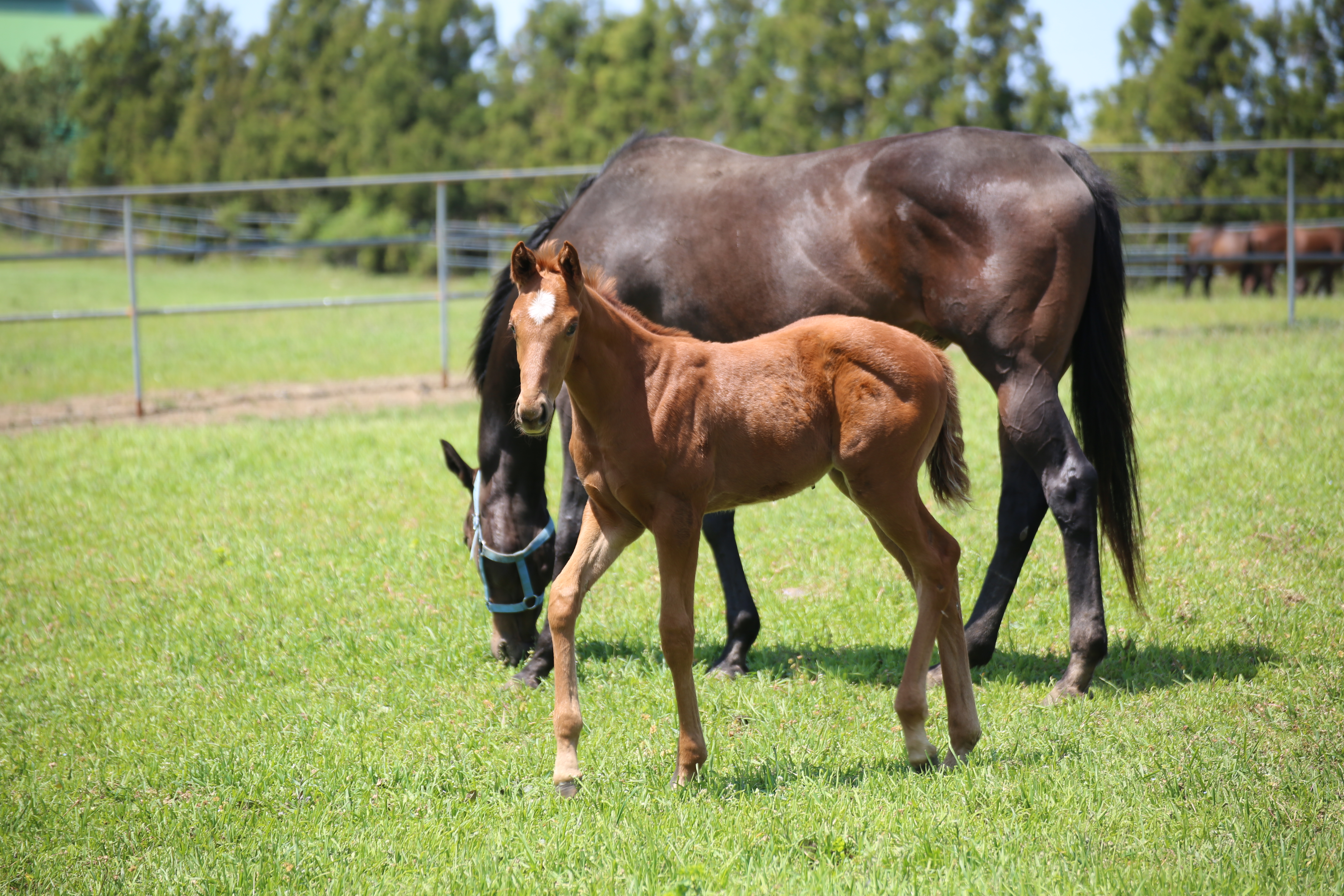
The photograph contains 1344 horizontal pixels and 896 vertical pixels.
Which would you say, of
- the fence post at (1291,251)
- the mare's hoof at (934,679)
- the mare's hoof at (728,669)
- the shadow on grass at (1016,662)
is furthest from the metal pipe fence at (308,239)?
the mare's hoof at (728,669)

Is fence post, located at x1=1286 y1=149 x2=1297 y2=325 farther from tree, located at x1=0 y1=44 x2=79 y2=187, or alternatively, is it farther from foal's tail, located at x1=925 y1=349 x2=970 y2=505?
tree, located at x1=0 y1=44 x2=79 y2=187

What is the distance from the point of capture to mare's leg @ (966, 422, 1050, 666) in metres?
4.45

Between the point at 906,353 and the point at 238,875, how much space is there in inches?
97.7

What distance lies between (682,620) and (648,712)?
102 centimetres

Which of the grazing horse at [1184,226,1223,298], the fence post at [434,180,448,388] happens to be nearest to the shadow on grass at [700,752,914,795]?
the fence post at [434,180,448,388]

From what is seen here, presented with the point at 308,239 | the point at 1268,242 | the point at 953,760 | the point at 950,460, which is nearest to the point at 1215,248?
the point at 1268,242

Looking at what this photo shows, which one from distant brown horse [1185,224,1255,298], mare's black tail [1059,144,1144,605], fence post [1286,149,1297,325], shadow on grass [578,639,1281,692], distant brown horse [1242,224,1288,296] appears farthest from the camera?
distant brown horse [1185,224,1255,298]

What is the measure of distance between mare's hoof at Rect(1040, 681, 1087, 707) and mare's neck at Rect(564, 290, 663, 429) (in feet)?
6.50

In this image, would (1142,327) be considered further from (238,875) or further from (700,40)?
(700,40)

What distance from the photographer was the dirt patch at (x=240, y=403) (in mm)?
10375

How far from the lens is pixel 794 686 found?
4.34 metres

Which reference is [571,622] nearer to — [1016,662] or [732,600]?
[732,600]

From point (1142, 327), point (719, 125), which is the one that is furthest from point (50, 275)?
point (1142, 327)

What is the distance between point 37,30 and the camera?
49.2m
